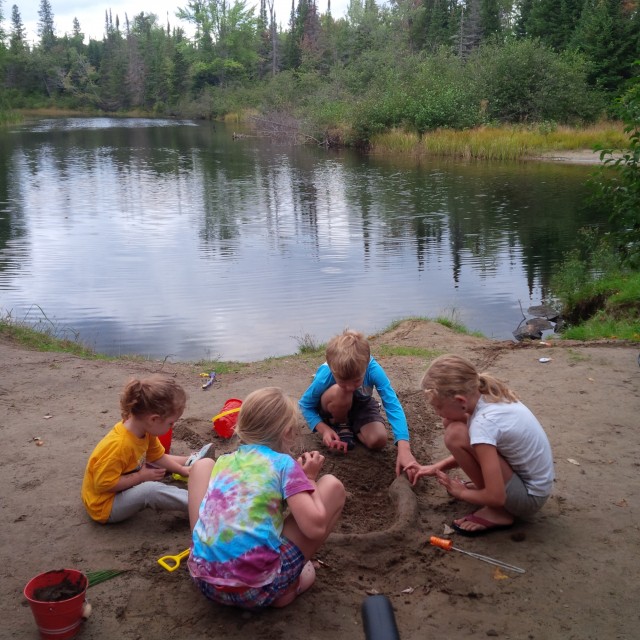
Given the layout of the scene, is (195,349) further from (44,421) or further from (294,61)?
(294,61)

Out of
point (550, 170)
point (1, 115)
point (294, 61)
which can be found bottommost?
point (550, 170)

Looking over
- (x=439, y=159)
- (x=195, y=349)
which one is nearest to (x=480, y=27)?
(x=439, y=159)

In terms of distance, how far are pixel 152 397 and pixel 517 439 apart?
1794mm

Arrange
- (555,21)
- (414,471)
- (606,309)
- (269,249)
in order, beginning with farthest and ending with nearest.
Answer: (555,21) → (269,249) → (606,309) → (414,471)

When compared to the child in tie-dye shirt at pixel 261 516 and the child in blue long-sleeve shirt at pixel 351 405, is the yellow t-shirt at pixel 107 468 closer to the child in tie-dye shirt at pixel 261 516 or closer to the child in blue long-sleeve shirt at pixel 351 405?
the child in tie-dye shirt at pixel 261 516

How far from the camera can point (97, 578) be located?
309 cm

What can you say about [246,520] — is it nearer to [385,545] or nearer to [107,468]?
[385,545]

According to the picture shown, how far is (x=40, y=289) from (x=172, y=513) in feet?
28.1

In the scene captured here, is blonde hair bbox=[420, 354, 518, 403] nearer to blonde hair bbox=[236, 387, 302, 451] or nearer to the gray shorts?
the gray shorts

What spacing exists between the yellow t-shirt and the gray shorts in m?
1.91

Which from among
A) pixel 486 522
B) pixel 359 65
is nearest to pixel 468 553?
pixel 486 522

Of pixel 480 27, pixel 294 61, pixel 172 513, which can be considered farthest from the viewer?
pixel 294 61

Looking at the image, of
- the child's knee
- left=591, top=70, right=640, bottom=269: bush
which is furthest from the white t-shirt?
left=591, top=70, right=640, bottom=269: bush

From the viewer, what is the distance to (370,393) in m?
4.74
